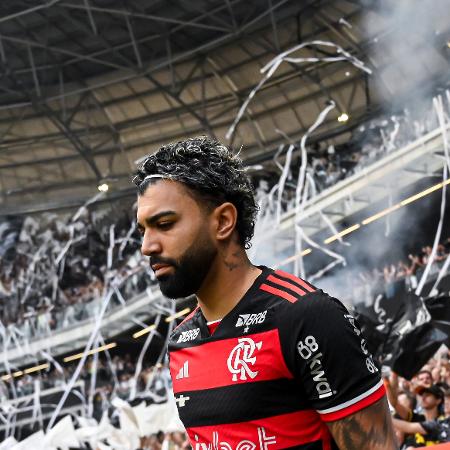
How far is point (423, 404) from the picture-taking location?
27.5ft

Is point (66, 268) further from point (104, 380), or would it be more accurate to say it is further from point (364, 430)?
point (364, 430)

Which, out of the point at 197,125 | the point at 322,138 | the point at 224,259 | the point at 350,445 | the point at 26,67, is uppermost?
the point at 26,67

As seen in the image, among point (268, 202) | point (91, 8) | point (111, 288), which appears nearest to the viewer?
point (268, 202)

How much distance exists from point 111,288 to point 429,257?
772 centimetres

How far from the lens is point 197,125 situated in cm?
1753

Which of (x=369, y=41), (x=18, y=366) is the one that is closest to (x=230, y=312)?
(x=369, y=41)

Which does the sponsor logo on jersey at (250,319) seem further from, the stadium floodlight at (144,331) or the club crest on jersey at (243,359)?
the stadium floodlight at (144,331)

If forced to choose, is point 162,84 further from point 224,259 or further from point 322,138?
point 224,259

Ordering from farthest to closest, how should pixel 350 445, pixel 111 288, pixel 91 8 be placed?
pixel 111 288, pixel 91 8, pixel 350 445

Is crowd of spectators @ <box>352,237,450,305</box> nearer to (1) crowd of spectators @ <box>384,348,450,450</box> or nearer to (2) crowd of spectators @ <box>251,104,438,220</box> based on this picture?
(1) crowd of spectators @ <box>384,348,450,450</box>

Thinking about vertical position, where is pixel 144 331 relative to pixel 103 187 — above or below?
below

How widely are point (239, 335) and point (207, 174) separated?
1.29 feet

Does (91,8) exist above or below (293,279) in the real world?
above

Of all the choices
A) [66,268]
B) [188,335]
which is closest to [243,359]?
[188,335]
